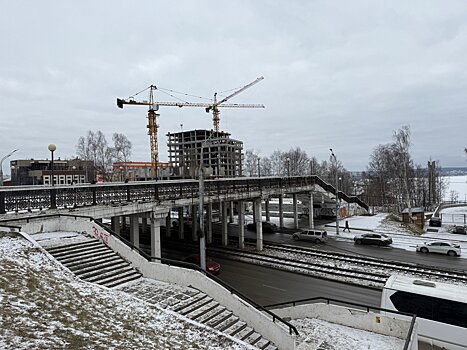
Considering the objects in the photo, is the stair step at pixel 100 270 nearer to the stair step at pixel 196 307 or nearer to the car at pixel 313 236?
the stair step at pixel 196 307

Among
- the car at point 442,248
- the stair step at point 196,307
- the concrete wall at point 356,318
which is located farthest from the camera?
the car at point 442,248

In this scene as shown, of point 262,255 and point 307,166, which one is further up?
point 307,166

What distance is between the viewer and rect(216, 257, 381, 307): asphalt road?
1630 centimetres

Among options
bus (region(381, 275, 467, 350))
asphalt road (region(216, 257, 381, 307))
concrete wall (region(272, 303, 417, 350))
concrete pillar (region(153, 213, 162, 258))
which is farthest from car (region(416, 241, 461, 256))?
concrete pillar (region(153, 213, 162, 258))

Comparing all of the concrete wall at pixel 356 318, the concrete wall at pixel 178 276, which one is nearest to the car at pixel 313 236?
the concrete wall at pixel 356 318

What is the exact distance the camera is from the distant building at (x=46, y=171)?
71188 mm

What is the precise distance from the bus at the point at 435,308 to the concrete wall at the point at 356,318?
1.78 meters

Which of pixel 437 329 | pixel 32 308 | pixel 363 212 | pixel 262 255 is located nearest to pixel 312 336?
pixel 437 329

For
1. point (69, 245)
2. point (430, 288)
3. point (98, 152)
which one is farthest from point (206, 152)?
point (430, 288)

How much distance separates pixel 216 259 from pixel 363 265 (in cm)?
1111

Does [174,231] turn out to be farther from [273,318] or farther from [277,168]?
[277,168]

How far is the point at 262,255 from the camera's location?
25.5 meters

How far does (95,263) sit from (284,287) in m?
10.9

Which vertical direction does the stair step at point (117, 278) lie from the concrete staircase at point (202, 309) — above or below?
above
